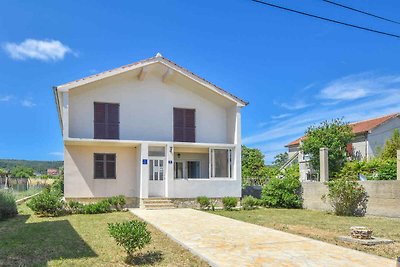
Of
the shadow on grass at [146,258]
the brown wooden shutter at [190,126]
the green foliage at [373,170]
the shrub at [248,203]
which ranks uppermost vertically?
the brown wooden shutter at [190,126]

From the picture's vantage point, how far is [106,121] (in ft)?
69.5

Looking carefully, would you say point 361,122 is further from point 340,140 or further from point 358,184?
point 358,184

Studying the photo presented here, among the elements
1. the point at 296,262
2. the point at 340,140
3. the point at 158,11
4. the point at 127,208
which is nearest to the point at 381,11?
the point at 158,11

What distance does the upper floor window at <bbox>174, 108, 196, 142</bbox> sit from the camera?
22.6m

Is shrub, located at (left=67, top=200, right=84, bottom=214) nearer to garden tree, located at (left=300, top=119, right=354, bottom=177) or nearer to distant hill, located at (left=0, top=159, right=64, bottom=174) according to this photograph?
garden tree, located at (left=300, top=119, right=354, bottom=177)

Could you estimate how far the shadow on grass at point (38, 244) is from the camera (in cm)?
840

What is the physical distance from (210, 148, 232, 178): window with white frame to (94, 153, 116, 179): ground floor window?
5621 mm

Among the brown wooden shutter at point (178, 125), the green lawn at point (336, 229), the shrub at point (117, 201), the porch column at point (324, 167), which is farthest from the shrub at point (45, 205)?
the porch column at point (324, 167)

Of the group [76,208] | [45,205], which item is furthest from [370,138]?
[45,205]

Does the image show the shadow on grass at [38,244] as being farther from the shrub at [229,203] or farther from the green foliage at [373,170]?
the green foliage at [373,170]

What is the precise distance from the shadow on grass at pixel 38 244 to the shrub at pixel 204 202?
809cm

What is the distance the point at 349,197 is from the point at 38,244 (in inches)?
536

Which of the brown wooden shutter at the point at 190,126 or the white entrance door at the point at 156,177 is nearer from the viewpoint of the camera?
the white entrance door at the point at 156,177

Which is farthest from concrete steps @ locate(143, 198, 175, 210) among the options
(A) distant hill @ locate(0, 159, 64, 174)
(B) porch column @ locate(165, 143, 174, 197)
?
(A) distant hill @ locate(0, 159, 64, 174)
